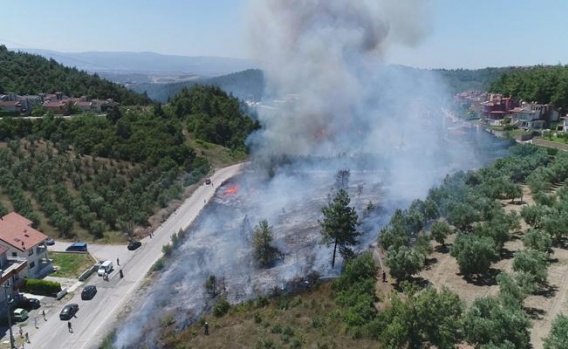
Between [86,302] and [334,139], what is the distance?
37.1 metres

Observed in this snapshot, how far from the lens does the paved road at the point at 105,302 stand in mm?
22375

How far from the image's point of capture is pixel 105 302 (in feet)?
85.6

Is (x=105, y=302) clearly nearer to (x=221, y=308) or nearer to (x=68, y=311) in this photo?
(x=68, y=311)

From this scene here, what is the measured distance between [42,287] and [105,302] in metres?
3.91

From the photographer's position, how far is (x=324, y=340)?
20141 mm

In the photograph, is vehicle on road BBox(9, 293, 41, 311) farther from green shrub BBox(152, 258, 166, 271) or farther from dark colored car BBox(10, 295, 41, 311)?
green shrub BBox(152, 258, 166, 271)

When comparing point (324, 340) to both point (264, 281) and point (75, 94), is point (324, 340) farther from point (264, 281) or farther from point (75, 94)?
point (75, 94)

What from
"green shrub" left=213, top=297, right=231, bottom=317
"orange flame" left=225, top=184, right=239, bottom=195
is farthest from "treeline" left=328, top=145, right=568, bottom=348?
"orange flame" left=225, top=184, right=239, bottom=195

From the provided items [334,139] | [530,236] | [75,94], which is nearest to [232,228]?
[530,236]

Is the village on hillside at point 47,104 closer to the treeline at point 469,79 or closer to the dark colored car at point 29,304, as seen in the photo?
the dark colored car at point 29,304

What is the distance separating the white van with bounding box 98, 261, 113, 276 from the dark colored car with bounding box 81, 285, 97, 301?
2.25 meters

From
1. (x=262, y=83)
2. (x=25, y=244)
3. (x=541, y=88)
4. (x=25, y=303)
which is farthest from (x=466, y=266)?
(x=262, y=83)

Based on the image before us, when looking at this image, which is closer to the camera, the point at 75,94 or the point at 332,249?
the point at 332,249

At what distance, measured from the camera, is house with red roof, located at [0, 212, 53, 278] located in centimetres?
2769
